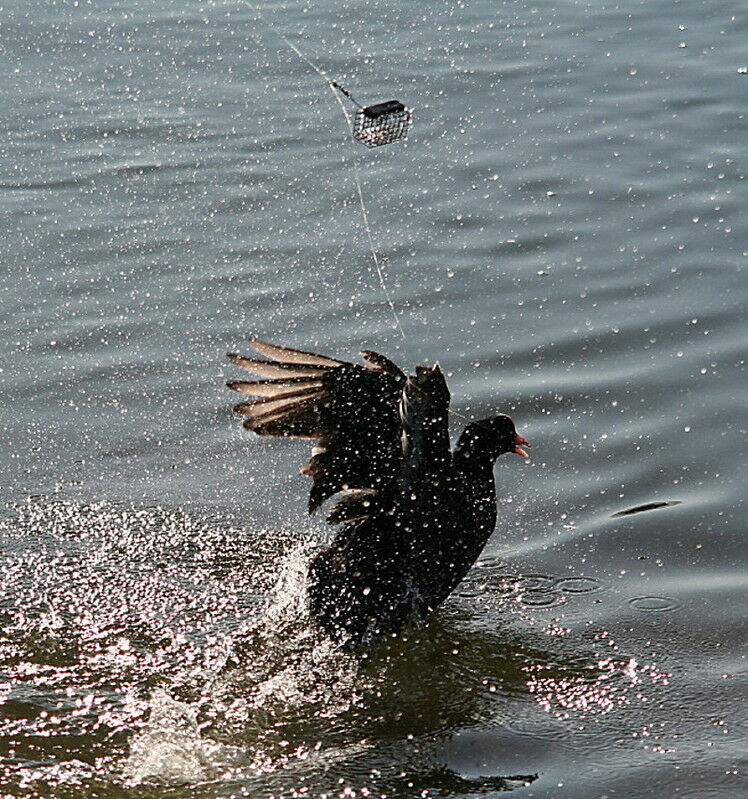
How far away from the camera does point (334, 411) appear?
5457 mm

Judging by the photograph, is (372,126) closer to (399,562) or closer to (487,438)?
(487,438)

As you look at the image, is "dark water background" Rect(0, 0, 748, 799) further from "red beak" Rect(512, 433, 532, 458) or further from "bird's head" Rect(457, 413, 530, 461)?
"bird's head" Rect(457, 413, 530, 461)

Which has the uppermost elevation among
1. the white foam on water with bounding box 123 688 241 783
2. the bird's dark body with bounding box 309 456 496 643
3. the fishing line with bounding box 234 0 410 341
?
the fishing line with bounding box 234 0 410 341

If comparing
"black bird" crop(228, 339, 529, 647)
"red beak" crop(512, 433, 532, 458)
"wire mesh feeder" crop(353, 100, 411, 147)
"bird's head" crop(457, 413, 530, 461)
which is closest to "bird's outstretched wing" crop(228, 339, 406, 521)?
"black bird" crop(228, 339, 529, 647)

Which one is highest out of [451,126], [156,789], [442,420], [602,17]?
[602,17]

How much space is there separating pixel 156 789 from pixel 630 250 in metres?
5.05

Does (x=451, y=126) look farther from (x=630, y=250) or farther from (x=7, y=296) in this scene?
(x=7, y=296)

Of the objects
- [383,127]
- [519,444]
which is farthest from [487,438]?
[383,127]

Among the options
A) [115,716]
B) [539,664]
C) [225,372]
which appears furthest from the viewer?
[225,372]

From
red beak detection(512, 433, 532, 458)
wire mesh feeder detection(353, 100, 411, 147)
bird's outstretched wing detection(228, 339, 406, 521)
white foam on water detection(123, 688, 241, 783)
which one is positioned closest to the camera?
white foam on water detection(123, 688, 241, 783)

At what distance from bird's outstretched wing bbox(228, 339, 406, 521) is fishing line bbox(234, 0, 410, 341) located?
129 centimetres

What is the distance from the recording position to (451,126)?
35.0 ft

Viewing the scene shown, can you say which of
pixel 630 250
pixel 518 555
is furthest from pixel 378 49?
pixel 518 555

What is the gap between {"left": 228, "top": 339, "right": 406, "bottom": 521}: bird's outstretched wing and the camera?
17.6 ft
